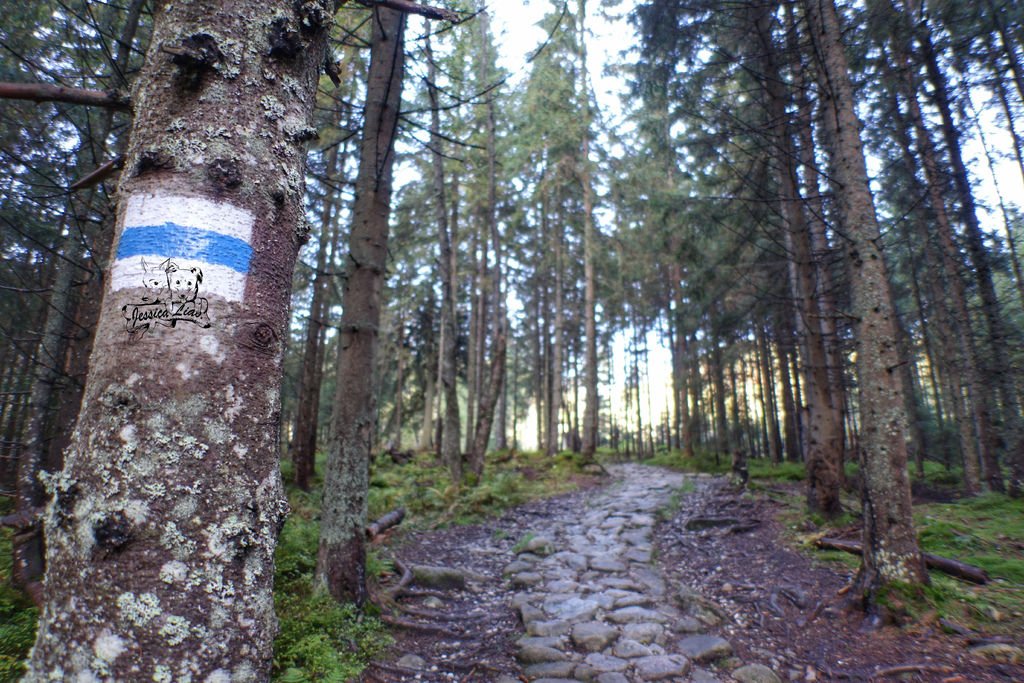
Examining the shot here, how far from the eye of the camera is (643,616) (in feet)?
15.7

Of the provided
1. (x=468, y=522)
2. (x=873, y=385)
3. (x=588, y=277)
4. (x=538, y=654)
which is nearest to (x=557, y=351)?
(x=588, y=277)

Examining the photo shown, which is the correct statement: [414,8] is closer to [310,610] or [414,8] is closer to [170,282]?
[170,282]

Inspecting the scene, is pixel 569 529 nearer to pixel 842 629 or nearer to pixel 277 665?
pixel 842 629

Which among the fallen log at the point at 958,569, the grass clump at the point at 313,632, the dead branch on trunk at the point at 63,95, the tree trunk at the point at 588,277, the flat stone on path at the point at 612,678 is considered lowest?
the flat stone on path at the point at 612,678

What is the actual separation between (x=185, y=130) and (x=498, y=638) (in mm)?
4468

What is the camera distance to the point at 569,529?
861 cm

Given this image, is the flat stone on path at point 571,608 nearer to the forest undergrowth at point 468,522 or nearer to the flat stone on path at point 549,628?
the flat stone on path at point 549,628

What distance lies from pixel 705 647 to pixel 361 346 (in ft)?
13.0

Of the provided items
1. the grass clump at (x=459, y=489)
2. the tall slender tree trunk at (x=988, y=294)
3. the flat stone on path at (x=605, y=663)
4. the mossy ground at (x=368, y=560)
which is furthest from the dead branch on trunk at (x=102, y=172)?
the tall slender tree trunk at (x=988, y=294)

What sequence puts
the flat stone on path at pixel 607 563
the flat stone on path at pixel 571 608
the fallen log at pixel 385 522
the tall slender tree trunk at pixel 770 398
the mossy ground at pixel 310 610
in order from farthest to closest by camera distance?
the tall slender tree trunk at pixel 770 398
the fallen log at pixel 385 522
the flat stone on path at pixel 607 563
the flat stone on path at pixel 571 608
the mossy ground at pixel 310 610

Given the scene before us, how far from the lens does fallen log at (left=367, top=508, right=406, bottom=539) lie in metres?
6.94

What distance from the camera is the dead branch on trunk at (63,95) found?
5.24 feet

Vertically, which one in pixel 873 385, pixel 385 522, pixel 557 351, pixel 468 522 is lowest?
pixel 468 522

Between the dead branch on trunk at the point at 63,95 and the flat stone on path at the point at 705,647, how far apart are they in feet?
16.0
